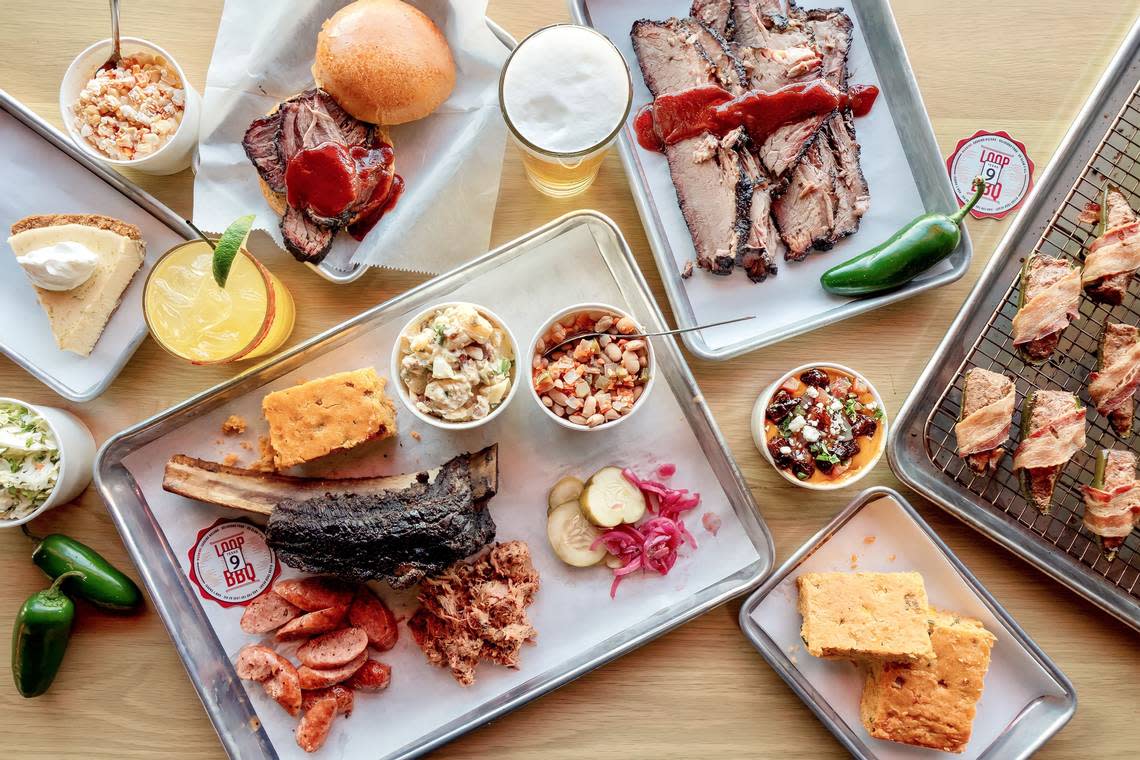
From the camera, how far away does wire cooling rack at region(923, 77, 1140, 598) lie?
3135 millimetres

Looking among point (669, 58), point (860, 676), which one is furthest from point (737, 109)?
point (860, 676)

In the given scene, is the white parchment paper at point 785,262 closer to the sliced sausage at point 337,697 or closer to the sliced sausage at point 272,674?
the sliced sausage at point 337,697

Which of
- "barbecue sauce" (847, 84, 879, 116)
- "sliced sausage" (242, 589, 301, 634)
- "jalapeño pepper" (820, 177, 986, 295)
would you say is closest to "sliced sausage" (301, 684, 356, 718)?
"sliced sausage" (242, 589, 301, 634)

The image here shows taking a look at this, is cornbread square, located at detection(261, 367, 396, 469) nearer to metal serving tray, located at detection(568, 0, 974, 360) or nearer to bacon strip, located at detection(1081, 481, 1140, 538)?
metal serving tray, located at detection(568, 0, 974, 360)

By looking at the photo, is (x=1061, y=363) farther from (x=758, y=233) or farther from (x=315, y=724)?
(x=315, y=724)

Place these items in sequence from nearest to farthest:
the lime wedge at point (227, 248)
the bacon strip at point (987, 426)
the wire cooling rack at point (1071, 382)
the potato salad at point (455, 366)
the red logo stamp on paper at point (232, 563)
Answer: the lime wedge at point (227, 248)
the potato salad at point (455, 366)
the bacon strip at point (987, 426)
the red logo stamp on paper at point (232, 563)
the wire cooling rack at point (1071, 382)

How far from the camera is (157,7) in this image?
10.4 feet

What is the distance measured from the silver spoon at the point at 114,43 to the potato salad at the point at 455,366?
1598mm

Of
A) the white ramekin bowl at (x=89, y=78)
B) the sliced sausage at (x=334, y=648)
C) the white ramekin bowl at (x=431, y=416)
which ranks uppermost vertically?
the white ramekin bowl at (x=89, y=78)

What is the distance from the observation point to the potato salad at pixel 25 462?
112 inches

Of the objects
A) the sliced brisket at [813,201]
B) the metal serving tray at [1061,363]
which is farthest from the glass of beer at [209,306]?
the metal serving tray at [1061,363]

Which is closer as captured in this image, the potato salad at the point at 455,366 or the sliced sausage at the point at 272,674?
the potato salad at the point at 455,366

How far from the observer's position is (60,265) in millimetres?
→ 2826

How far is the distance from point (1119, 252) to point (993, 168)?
0.60 m
